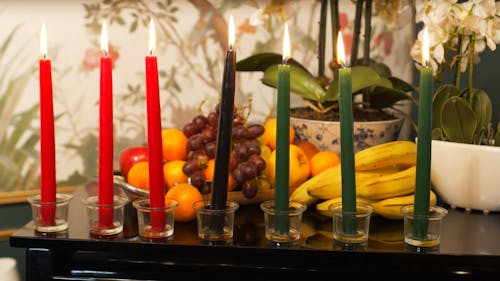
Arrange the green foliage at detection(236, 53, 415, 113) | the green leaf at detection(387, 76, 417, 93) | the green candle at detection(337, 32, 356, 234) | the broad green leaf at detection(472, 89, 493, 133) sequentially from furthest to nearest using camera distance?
the green leaf at detection(387, 76, 417, 93)
the green foliage at detection(236, 53, 415, 113)
the broad green leaf at detection(472, 89, 493, 133)
the green candle at detection(337, 32, 356, 234)

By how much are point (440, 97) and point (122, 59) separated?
60cm

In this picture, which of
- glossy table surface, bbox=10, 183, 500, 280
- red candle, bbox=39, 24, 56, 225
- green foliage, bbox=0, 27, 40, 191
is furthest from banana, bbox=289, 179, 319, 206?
green foliage, bbox=0, 27, 40, 191

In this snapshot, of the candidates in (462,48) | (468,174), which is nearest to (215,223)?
(468,174)

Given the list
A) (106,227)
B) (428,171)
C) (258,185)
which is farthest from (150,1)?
(428,171)

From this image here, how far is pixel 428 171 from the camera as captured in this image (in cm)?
78

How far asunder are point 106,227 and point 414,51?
514 mm

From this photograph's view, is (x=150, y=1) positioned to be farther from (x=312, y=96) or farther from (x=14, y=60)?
(x=312, y=96)

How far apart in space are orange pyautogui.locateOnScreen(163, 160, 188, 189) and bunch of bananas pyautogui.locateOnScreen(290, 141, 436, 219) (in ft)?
0.51

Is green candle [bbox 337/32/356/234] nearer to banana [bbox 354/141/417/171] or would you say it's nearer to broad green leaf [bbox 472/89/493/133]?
Answer: banana [bbox 354/141/417/171]

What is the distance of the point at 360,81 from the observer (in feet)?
3.55

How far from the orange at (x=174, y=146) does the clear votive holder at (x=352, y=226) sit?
298mm

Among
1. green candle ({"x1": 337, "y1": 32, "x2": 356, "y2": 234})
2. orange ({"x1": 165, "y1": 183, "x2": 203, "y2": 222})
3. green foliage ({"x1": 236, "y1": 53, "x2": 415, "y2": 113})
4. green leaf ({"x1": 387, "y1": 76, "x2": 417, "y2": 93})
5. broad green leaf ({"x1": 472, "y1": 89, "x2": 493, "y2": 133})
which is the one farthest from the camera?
green leaf ({"x1": 387, "y1": 76, "x2": 417, "y2": 93})

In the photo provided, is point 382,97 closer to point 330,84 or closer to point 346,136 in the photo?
point 330,84

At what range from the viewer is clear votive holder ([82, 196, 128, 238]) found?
0.83 m
